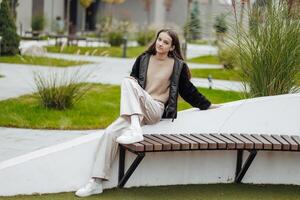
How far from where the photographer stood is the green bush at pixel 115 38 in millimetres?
27969

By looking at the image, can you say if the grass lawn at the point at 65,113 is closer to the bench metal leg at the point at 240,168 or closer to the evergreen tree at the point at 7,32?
the bench metal leg at the point at 240,168

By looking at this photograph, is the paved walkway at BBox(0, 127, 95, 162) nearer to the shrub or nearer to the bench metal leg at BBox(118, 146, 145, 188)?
the shrub

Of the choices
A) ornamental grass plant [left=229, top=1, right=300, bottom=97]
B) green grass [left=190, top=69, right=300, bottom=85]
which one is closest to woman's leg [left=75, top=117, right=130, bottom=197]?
ornamental grass plant [left=229, top=1, right=300, bottom=97]

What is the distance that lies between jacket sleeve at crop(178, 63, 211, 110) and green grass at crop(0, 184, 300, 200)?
72 centimetres

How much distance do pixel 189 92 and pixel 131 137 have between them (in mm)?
861

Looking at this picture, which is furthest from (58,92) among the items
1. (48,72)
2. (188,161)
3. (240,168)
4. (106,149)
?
(106,149)

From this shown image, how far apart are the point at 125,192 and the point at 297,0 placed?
278 centimetres

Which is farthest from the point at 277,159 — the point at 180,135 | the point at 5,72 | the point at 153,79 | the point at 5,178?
the point at 5,72

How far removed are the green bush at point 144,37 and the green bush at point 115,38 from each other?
1.93 m

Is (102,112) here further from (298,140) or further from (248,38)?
(298,140)

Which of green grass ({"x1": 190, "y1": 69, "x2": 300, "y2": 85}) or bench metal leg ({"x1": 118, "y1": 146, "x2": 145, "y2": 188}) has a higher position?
bench metal leg ({"x1": 118, "y1": 146, "x2": 145, "y2": 188})

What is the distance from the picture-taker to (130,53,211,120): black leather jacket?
5695 mm

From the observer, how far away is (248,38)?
6676 millimetres

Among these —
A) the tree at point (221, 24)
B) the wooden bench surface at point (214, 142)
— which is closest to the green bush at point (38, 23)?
the tree at point (221, 24)
